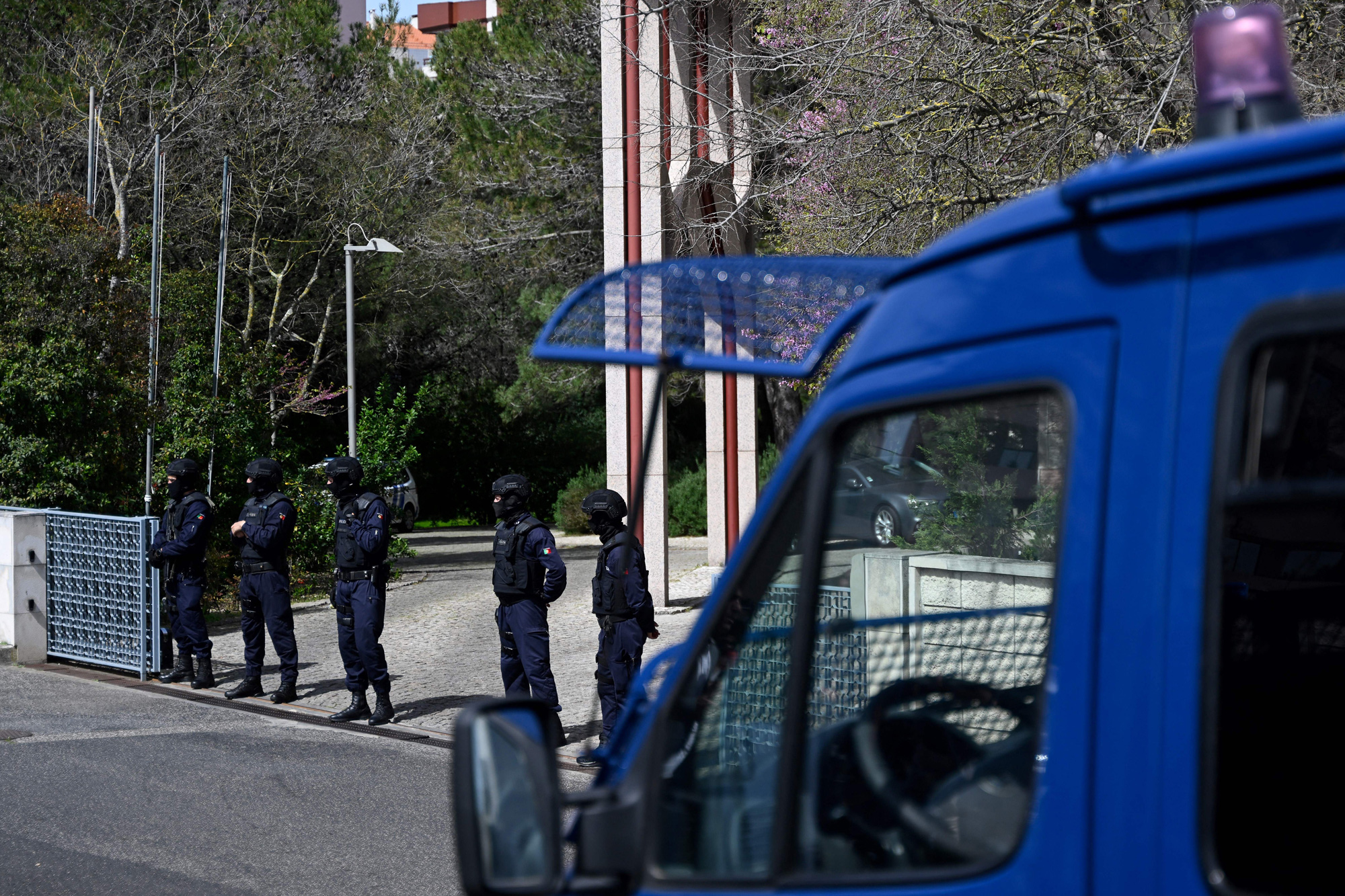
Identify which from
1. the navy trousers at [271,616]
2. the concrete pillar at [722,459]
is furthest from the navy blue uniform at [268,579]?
the concrete pillar at [722,459]

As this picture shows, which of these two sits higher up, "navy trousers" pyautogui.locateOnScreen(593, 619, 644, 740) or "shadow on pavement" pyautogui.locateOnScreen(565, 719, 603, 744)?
"navy trousers" pyautogui.locateOnScreen(593, 619, 644, 740)

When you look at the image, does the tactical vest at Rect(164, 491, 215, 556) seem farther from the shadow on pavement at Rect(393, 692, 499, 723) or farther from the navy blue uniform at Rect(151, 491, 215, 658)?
the shadow on pavement at Rect(393, 692, 499, 723)

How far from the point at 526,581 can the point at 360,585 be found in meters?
1.48

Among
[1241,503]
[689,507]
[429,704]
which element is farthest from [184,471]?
[689,507]

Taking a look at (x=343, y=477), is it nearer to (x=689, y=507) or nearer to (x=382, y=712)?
(x=382, y=712)

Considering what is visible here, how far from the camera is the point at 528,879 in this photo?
180cm

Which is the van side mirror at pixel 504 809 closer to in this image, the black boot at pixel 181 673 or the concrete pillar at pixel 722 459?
the black boot at pixel 181 673

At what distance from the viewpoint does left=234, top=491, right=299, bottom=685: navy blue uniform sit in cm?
972

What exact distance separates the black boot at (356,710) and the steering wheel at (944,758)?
7.37m

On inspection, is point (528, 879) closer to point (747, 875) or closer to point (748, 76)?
point (747, 875)

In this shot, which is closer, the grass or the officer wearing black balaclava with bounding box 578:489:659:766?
the officer wearing black balaclava with bounding box 578:489:659:766

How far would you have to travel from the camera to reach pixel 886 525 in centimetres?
237

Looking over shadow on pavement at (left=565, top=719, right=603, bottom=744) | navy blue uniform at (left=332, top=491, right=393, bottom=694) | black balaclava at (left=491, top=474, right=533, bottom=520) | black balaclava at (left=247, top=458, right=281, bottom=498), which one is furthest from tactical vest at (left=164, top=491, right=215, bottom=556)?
shadow on pavement at (left=565, top=719, right=603, bottom=744)

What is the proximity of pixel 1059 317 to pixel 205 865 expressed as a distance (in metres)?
5.31
